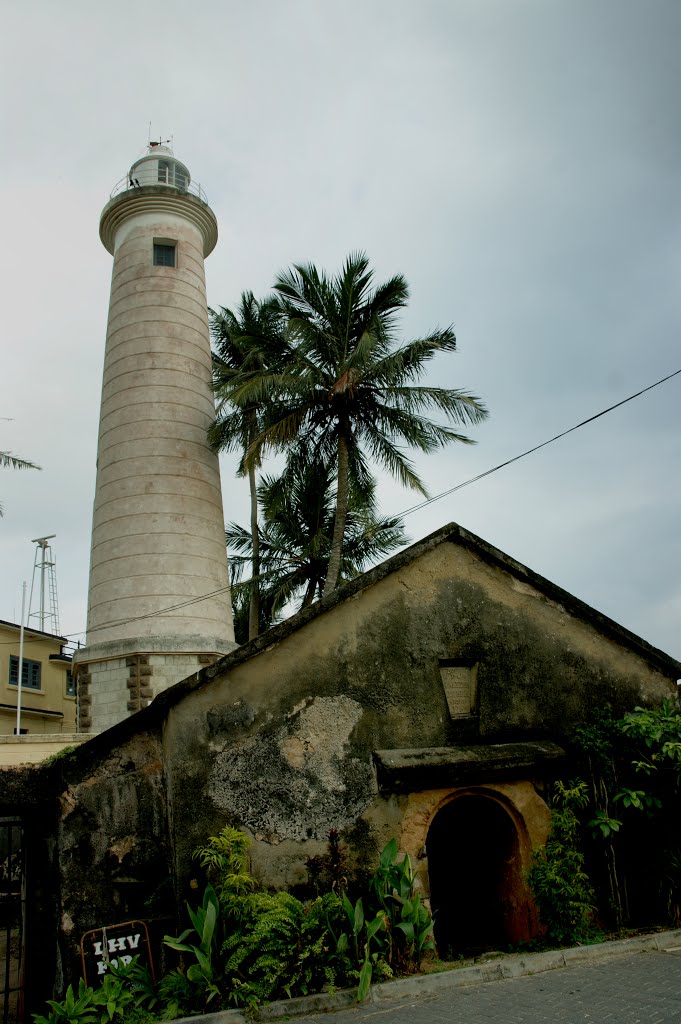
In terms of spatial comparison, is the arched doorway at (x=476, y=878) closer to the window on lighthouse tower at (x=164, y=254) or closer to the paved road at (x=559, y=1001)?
the paved road at (x=559, y=1001)

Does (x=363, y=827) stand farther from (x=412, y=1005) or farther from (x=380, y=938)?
(x=412, y=1005)

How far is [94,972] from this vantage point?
A: 6.88 m

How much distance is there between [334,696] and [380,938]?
2.19 m

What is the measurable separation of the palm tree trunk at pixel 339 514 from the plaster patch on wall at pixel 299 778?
460 inches

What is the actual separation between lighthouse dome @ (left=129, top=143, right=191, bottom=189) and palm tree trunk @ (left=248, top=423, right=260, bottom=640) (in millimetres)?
8938

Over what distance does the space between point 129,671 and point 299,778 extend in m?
11.7

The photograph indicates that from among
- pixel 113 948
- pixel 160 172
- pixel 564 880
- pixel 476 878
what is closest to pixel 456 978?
pixel 564 880

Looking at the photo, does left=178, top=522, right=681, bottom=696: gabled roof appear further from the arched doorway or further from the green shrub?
the arched doorway

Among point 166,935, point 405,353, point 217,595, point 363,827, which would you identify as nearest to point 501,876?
point 363,827

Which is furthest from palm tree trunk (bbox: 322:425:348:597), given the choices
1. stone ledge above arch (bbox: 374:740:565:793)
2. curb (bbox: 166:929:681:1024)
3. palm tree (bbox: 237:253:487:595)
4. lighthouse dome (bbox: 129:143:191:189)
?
curb (bbox: 166:929:681:1024)

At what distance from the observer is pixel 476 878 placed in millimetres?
9430

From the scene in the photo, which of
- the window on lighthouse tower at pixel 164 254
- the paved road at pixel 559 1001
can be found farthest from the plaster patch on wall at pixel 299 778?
the window on lighthouse tower at pixel 164 254

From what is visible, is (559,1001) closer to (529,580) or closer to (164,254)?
(529,580)

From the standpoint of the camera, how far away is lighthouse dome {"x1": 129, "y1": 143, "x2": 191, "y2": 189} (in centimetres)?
2341
